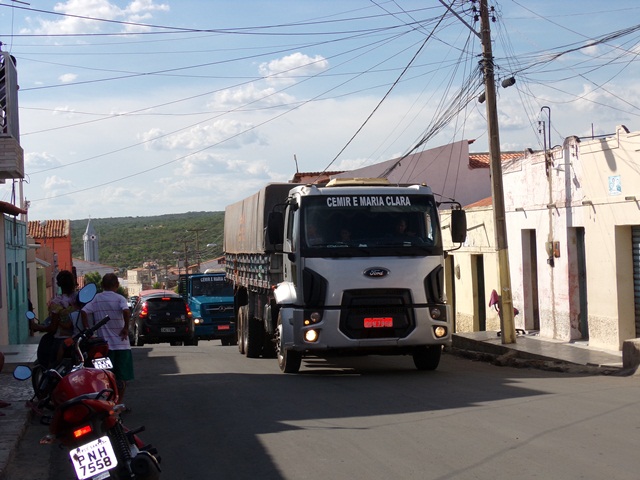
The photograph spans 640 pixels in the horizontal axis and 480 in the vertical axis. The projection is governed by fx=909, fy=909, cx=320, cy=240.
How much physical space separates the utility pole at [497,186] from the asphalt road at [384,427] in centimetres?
517

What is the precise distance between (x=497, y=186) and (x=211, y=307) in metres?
16.6

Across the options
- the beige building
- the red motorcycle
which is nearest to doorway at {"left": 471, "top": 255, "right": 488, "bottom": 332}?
the beige building

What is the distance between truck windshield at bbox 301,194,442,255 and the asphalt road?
2.07 m

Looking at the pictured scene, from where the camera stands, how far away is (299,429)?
9.19 m

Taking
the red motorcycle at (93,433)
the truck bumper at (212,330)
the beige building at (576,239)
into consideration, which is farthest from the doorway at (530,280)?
the red motorcycle at (93,433)

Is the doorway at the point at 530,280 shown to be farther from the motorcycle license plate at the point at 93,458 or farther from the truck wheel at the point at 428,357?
the motorcycle license plate at the point at 93,458

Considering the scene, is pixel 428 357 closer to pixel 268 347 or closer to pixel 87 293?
pixel 268 347

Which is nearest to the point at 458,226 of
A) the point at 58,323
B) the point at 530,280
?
the point at 58,323

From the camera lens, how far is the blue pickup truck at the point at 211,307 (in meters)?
33.5

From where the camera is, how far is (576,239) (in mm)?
20672

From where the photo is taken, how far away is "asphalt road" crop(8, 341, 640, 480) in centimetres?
731

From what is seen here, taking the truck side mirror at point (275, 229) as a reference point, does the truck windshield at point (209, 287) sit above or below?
below

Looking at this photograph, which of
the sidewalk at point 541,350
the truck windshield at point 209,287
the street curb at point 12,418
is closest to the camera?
the street curb at point 12,418

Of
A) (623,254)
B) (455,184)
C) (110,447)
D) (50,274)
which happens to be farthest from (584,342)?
(50,274)
